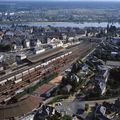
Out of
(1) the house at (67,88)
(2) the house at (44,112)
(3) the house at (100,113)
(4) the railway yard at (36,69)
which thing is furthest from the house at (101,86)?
(2) the house at (44,112)

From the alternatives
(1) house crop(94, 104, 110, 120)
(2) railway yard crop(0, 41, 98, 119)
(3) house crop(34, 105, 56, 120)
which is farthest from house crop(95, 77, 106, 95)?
(3) house crop(34, 105, 56, 120)

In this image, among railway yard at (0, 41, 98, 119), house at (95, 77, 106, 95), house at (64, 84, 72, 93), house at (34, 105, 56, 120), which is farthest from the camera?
railway yard at (0, 41, 98, 119)

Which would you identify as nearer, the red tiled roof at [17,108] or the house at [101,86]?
the red tiled roof at [17,108]

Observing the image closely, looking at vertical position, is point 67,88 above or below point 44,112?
below

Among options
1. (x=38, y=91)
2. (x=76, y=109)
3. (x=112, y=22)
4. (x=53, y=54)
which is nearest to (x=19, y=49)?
(x=53, y=54)

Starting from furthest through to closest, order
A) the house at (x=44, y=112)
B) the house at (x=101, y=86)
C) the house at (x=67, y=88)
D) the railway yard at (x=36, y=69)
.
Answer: the railway yard at (x=36, y=69)
the house at (x=67, y=88)
the house at (x=101, y=86)
the house at (x=44, y=112)

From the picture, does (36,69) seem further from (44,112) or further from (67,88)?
(44,112)

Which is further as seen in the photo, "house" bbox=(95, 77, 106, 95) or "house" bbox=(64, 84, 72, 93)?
"house" bbox=(64, 84, 72, 93)

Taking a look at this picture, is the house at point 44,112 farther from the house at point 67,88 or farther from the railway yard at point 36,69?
the house at point 67,88

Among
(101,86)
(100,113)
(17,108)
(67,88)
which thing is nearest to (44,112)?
(17,108)

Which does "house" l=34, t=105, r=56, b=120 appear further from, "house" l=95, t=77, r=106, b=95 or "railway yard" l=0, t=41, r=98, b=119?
"house" l=95, t=77, r=106, b=95

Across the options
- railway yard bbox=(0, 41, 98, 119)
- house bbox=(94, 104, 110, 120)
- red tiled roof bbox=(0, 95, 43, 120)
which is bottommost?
railway yard bbox=(0, 41, 98, 119)
